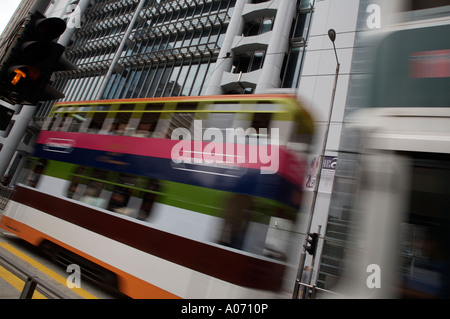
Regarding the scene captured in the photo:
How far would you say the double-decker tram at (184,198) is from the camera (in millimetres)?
3459

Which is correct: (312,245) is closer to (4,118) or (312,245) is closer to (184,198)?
(184,198)

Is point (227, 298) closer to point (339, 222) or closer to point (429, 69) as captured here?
point (429, 69)

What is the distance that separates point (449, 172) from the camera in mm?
1817

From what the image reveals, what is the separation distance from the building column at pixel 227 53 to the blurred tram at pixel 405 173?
12.1 meters

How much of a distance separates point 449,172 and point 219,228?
2608mm

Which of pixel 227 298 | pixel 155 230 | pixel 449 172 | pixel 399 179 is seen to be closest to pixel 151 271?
pixel 155 230

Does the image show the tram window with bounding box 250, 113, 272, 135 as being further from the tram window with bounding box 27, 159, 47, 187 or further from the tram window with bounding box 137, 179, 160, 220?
the tram window with bounding box 27, 159, 47, 187

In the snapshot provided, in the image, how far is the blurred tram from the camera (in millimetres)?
1729

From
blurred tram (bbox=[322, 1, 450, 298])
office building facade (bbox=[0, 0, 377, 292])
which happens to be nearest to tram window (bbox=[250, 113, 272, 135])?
blurred tram (bbox=[322, 1, 450, 298])

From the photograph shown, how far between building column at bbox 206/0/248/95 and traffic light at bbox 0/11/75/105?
461 inches

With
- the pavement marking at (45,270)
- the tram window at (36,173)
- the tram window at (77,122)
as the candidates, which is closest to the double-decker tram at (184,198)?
the pavement marking at (45,270)

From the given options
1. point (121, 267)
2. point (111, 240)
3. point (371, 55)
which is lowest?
point (121, 267)
